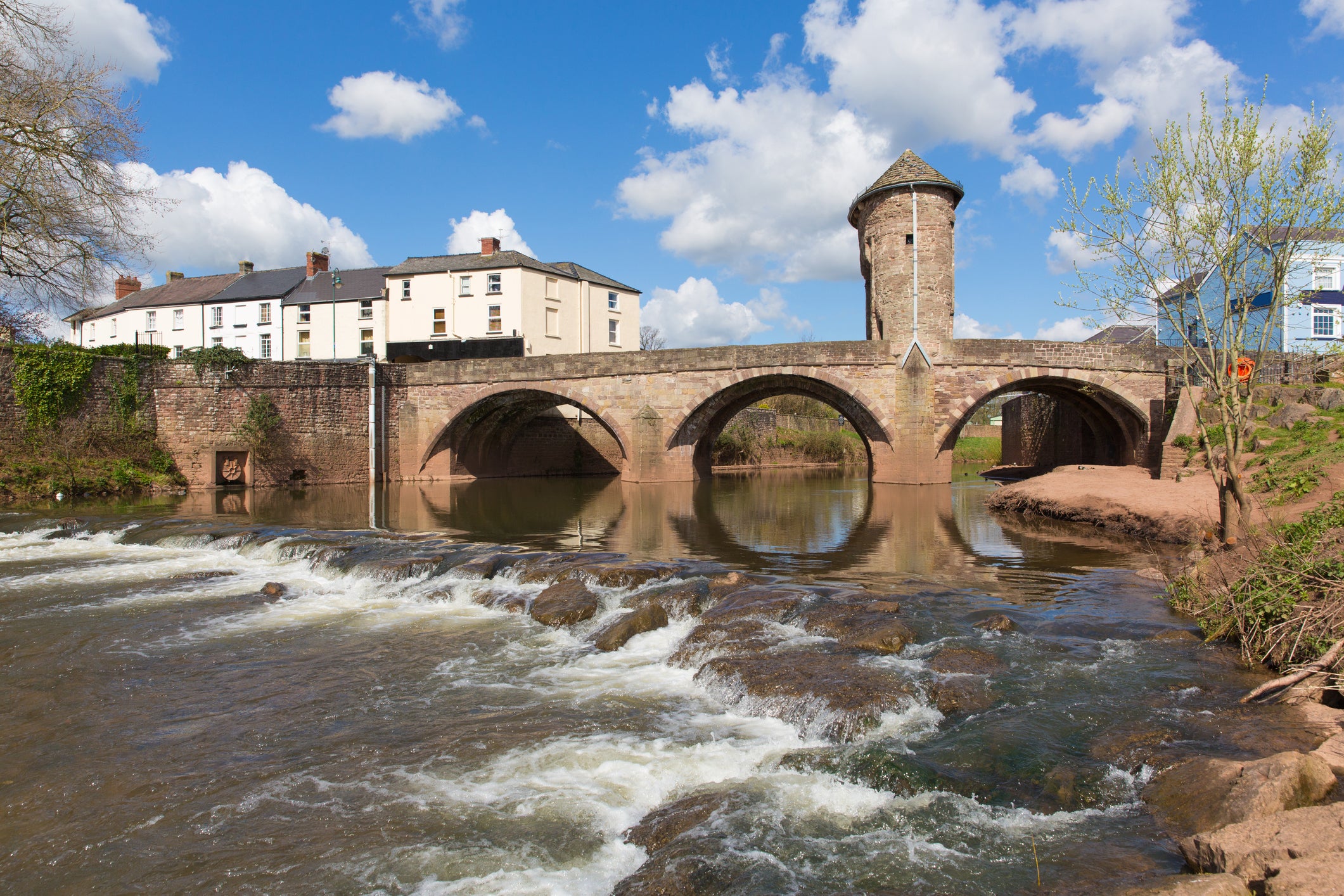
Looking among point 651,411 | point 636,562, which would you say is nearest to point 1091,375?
point 651,411

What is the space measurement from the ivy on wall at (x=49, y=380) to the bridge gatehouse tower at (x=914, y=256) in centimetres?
2413

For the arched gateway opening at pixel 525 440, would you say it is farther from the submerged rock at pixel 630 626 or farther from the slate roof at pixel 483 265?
the submerged rock at pixel 630 626

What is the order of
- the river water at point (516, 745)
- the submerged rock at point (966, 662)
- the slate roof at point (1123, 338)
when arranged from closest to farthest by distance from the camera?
the river water at point (516, 745), the submerged rock at point (966, 662), the slate roof at point (1123, 338)

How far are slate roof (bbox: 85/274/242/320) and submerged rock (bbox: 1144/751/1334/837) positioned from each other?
4632cm

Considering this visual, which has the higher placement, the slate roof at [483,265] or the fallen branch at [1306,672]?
the slate roof at [483,265]

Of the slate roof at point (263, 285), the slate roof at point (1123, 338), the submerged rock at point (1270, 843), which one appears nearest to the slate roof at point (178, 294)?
the slate roof at point (263, 285)

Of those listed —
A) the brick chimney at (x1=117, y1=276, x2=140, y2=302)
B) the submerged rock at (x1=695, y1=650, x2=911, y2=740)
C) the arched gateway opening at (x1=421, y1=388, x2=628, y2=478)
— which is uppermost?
the brick chimney at (x1=117, y1=276, x2=140, y2=302)

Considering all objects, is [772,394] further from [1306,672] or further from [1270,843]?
[1270,843]

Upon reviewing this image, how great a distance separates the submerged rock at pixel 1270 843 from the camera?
273 centimetres

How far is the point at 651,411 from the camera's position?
25.0m

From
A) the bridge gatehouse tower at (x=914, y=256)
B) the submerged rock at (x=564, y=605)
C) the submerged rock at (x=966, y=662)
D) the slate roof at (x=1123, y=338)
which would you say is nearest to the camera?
the submerged rock at (x=966, y=662)

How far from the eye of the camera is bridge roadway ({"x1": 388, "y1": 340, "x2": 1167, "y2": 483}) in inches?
886

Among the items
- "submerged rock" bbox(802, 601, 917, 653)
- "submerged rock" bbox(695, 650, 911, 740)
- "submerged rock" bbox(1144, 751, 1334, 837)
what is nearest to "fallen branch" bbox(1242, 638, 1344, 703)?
"submerged rock" bbox(1144, 751, 1334, 837)

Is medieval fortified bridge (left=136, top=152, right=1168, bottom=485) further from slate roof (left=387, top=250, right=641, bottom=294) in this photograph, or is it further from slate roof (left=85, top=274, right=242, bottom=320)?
slate roof (left=85, top=274, right=242, bottom=320)
